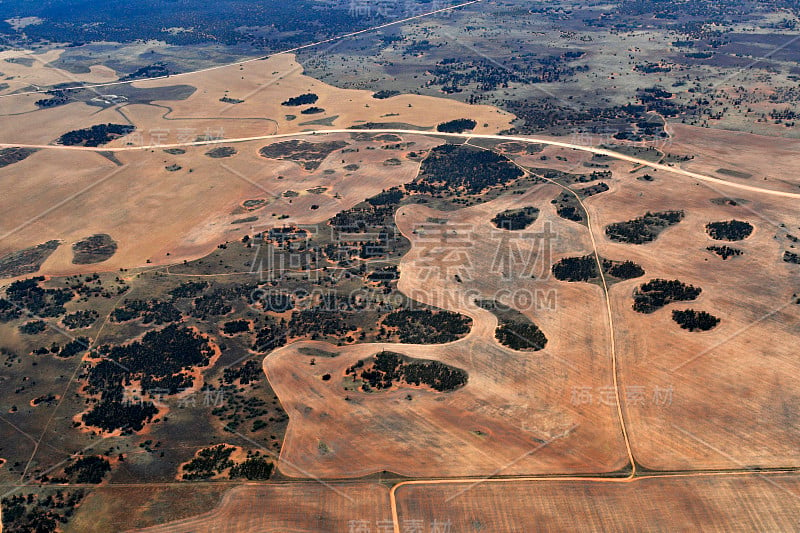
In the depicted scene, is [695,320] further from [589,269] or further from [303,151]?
[303,151]

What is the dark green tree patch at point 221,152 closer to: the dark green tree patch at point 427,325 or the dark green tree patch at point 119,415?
the dark green tree patch at point 427,325

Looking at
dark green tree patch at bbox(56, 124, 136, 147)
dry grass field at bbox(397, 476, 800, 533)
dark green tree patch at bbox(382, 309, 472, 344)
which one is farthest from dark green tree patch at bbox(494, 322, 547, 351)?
dark green tree patch at bbox(56, 124, 136, 147)

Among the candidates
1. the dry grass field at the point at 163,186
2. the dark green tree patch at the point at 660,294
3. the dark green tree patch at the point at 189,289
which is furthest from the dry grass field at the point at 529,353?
the dark green tree patch at the point at 189,289

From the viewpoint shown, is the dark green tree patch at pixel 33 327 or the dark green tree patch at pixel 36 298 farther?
the dark green tree patch at pixel 36 298

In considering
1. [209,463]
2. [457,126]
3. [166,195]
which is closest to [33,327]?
[209,463]

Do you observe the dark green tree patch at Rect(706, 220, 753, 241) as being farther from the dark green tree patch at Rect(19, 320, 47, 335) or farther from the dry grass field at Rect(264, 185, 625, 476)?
the dark green tree patch at Rect(19, 320, 47, 335)

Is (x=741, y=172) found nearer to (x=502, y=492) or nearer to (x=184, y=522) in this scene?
(x=502, y=492)
